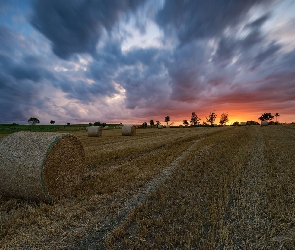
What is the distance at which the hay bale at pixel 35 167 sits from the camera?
532 centimetres

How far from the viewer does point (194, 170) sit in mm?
8555

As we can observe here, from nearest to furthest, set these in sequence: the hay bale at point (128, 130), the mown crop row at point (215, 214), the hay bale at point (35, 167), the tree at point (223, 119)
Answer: the mown crop row at point (215, 214)
the hay bale at point (35, 167)
the hay bale at point (128, 130)
the tree at point (223, 119)

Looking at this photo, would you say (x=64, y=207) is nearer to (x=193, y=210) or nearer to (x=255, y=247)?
(x=193, y=210)

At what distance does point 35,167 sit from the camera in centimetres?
535

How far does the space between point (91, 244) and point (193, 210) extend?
2578 millimetres

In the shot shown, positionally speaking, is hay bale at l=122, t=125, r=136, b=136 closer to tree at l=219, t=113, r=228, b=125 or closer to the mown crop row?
the mown crop row

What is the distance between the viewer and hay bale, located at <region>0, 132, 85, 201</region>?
5.32 metres

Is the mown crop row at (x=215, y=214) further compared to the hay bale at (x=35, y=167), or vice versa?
the hay bale at (x=35, y=167)

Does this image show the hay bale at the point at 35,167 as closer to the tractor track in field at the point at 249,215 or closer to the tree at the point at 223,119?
the tractor track in field at the point at 249,215

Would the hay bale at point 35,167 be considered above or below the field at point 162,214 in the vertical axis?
above

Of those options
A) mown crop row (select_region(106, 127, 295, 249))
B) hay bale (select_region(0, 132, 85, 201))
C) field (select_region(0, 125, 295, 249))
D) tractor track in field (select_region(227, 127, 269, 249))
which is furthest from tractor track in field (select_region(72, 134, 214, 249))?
tractor track in field (select_region(227, 127, 269, 249))

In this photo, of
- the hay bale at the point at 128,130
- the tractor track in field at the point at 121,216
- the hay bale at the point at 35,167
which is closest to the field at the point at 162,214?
the tractor track in field at the point at 121,216

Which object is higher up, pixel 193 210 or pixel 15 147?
pixel 15 147

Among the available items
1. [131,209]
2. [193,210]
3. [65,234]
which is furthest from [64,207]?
[193,210]
